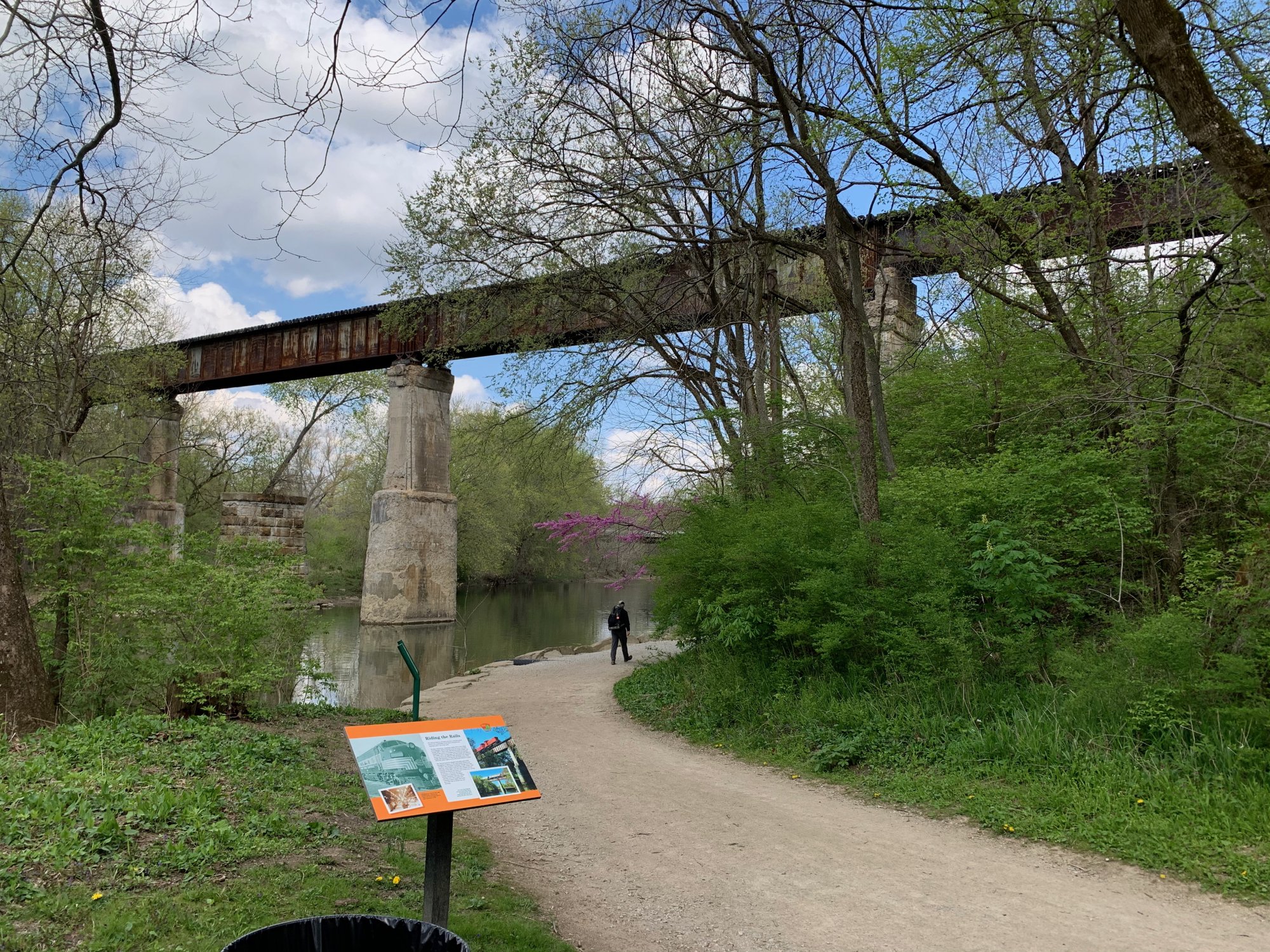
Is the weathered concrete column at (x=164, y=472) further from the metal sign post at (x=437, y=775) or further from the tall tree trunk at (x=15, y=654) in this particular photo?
the metal sign post at (x=437, y=775)

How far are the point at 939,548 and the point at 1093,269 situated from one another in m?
3.83

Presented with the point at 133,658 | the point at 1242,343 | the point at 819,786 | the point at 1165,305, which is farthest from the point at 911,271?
the point at 133,658

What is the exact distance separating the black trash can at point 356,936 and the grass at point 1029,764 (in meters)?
4.76

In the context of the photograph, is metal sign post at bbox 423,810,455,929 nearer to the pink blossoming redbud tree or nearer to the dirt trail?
the dirt trail

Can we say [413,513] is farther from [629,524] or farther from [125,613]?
[125,613]

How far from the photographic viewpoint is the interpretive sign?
10.4 ft

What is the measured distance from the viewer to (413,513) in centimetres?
2673

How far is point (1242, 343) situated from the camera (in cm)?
906

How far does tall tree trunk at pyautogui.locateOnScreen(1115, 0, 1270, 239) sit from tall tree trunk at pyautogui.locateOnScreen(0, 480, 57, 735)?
8377mm

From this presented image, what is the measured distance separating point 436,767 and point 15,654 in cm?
544

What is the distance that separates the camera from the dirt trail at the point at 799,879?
4.50 metres

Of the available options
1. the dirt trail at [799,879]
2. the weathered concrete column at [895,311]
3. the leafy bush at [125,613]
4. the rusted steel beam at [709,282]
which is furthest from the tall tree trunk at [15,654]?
the weathered concrete column at [895,311]

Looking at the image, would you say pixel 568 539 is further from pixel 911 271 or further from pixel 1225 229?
pixel 1225 229

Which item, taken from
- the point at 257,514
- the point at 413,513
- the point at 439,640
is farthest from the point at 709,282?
the point at 257,514
